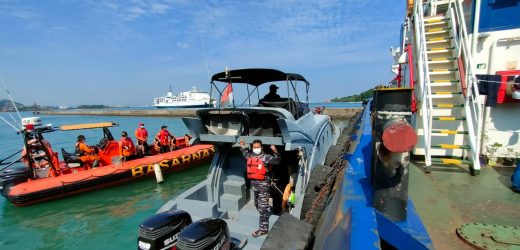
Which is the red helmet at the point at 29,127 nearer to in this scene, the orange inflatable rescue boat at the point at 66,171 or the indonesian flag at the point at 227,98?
the orange inflatable rescue boat at the point at 66,171

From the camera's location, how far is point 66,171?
1121cm

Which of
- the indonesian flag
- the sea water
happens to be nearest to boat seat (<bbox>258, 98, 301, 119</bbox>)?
the indonesian flag

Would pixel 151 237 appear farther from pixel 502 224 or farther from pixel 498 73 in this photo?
pixel 498 73

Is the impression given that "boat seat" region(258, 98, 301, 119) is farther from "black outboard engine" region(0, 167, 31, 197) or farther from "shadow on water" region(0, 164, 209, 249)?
"black outboard engine" region(0, 167, 31, 197)

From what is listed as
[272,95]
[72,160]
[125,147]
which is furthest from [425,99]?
[72,160]

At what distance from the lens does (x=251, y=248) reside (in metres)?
4.46

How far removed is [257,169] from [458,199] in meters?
3.05

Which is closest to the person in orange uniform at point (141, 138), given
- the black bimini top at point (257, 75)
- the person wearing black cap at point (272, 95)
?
the black bimini top at point (257, 75)

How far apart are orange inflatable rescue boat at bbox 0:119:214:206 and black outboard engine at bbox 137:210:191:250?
857cm

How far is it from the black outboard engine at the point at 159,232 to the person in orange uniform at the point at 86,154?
9.83m

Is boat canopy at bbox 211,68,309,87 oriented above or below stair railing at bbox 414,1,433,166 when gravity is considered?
above

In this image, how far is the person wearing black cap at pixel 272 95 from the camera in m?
7.42

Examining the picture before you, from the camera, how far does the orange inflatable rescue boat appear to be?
9.26m

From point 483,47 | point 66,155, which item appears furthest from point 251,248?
point 66,155
